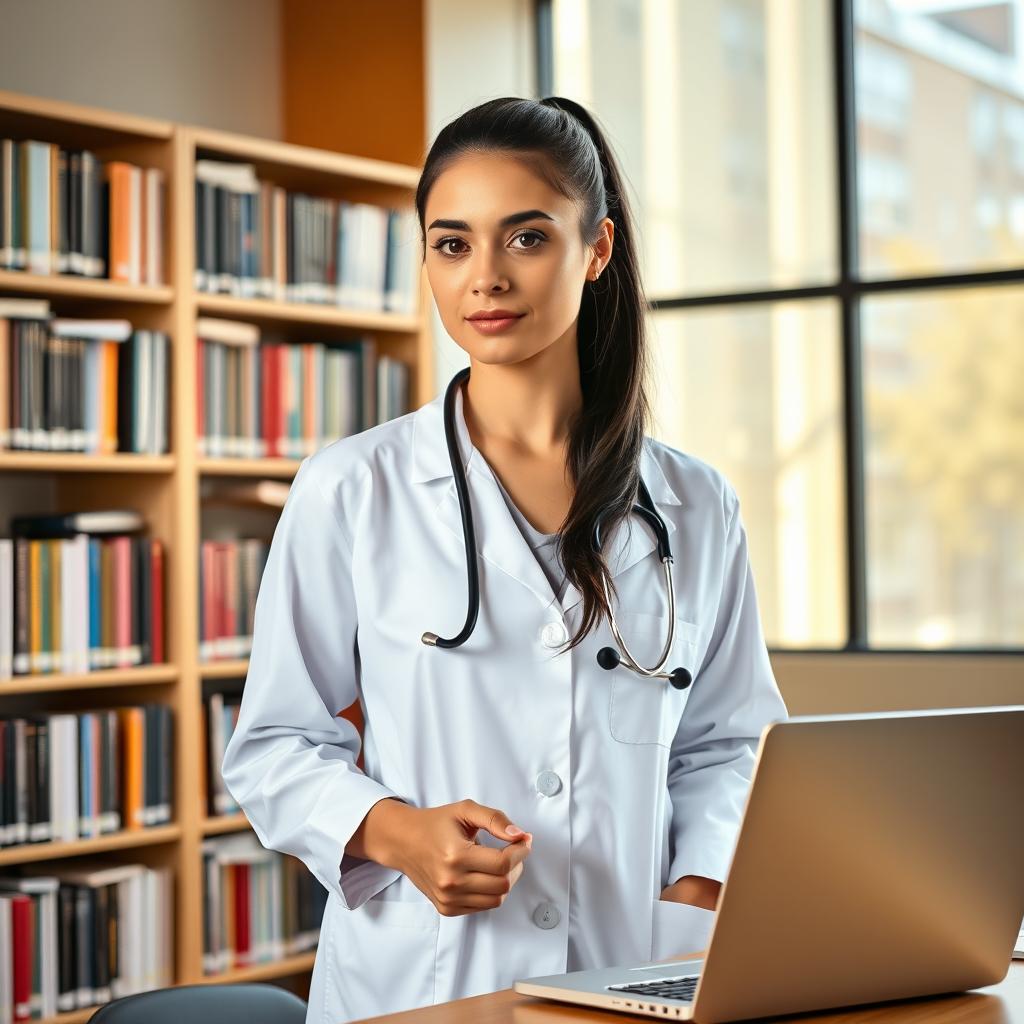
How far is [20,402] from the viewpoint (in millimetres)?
3092

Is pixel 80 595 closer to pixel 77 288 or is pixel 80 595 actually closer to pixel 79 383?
pixel 79 383

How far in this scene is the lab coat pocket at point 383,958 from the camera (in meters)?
Result: 1.42

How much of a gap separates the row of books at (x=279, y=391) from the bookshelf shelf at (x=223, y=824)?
33.6 inches

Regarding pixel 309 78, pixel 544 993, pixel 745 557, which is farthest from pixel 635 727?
pixel 309 78

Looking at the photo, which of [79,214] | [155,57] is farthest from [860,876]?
[155,57]

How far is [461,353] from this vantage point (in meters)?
4.04

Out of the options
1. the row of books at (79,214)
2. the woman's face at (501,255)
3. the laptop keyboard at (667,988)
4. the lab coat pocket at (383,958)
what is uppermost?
the row of books at (79,214)

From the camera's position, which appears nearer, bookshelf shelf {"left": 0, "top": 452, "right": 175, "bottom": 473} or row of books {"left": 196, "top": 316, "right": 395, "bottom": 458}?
bookshelf shelf {"left": 0, "top": 452, "right": 175, "bottom": 473}

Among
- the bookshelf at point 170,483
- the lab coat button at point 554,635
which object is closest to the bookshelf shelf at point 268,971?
the bookshelf at point 170,483

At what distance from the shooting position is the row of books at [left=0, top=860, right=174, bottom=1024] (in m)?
3.07

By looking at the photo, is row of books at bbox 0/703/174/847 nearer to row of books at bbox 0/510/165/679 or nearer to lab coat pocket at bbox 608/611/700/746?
row of books at bbox 0/510/165/679

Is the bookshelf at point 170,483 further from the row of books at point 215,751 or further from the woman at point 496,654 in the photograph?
the woman at point 496,654

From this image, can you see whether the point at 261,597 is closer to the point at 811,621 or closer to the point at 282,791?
the point at 282,791

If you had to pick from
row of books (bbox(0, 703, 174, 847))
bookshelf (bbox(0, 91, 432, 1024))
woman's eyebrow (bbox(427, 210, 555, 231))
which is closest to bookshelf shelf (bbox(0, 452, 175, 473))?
bookshelf (bbox(0, 91, 432, 1024))
